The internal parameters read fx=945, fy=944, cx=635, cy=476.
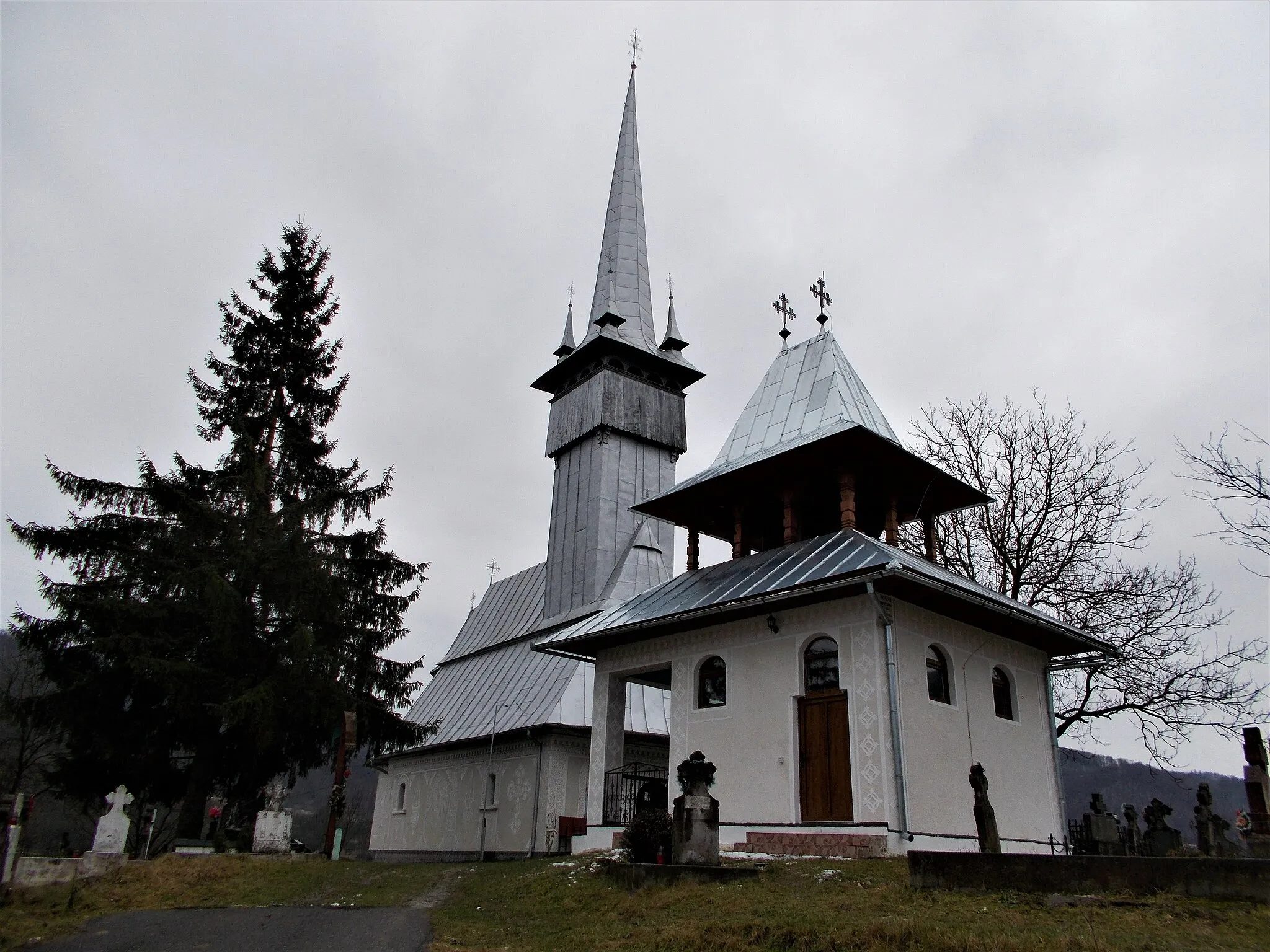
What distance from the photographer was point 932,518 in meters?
19.8

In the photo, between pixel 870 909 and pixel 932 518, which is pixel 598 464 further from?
pixel 870 909

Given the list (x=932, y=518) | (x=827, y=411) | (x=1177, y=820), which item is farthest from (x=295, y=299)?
(x=1177, y=820)

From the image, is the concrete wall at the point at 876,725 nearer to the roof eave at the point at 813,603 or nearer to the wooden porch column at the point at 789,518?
the roof eave at the point at 813,603

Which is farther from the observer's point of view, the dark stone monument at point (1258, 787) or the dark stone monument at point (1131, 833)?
the dark stone monument at point (1131, 833)

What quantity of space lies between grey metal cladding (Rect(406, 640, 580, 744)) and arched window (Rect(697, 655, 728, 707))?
8.38 m

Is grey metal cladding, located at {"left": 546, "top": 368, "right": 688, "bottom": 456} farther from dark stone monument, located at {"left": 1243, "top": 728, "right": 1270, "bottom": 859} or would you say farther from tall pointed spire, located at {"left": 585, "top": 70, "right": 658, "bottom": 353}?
dark stone monument, located at {"left": 1243, "top": 728, "right": 1270, "bottom": 859}

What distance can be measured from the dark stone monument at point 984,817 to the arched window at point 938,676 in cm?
313

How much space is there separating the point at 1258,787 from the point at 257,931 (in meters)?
12.8

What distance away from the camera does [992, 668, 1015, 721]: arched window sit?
16641 mm

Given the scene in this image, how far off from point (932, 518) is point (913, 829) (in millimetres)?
7928

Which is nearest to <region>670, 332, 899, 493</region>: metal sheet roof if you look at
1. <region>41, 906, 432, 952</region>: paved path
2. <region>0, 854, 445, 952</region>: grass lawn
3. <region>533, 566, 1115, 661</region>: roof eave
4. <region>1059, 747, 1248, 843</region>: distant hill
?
<region>533, 566, 1115, 661</region>: roof eave

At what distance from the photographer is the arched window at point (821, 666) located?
14953mm

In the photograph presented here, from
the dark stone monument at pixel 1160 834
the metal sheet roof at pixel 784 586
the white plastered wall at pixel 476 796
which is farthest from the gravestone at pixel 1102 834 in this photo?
the white plastered wall at pixel 476 796

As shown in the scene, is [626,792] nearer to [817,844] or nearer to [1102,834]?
[817,844]
